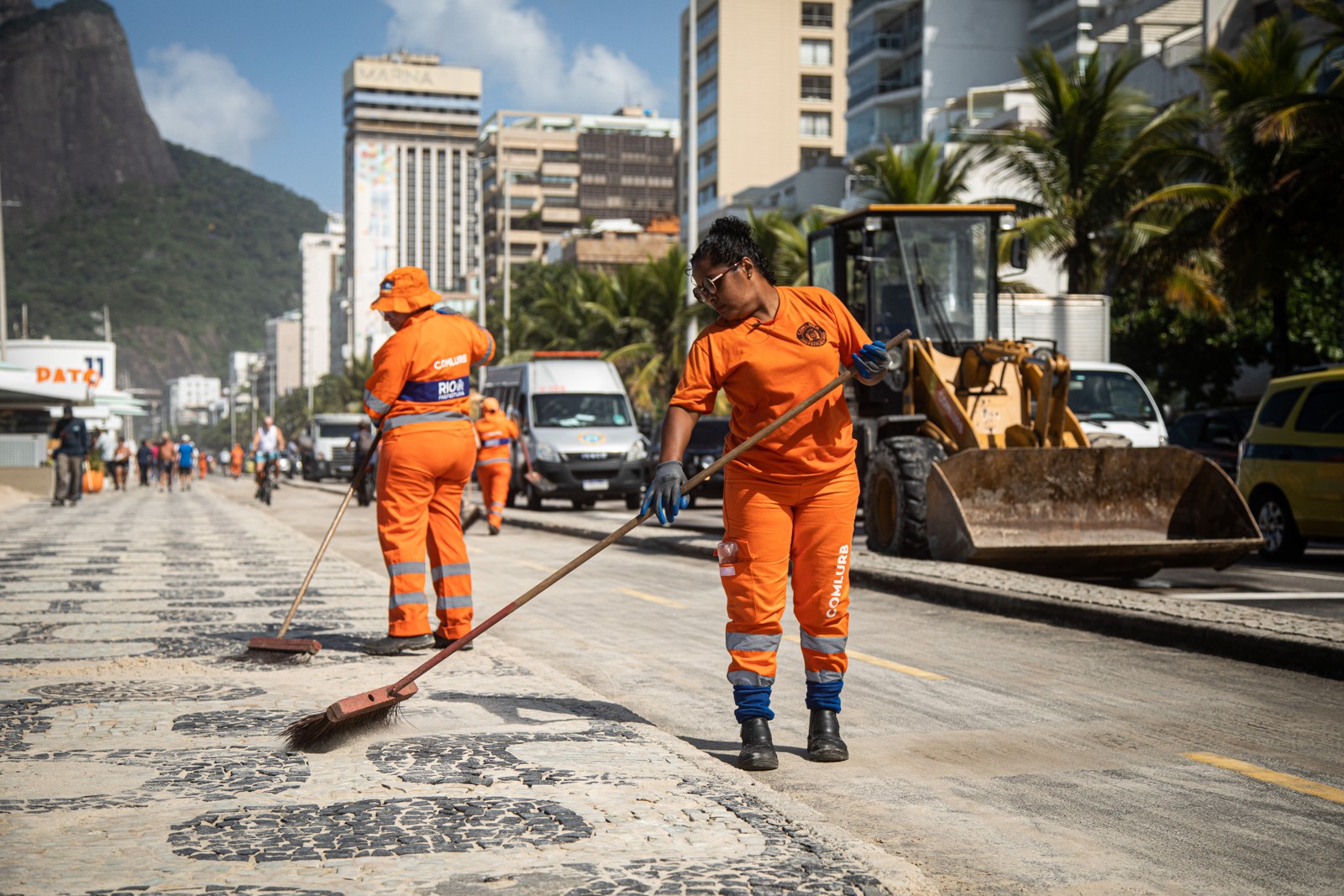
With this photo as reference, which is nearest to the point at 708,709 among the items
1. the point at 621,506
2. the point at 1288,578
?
the point at 1288,578

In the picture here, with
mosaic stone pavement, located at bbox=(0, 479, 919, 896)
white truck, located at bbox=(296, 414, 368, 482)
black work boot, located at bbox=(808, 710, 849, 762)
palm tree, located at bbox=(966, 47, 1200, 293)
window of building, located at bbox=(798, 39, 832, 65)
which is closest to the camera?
mosaic stone pavement, located at bbox=(0, 479, 919, 896)

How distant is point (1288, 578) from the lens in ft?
41.7

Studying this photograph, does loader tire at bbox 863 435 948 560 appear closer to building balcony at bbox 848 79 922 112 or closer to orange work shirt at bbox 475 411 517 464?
orange work shirt at bbox 475 411 517 464

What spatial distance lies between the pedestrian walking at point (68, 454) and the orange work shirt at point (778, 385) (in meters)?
Answer: 27.8

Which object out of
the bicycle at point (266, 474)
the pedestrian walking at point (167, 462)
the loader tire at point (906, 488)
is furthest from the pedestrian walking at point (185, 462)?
the loader tire at point (906, 488)

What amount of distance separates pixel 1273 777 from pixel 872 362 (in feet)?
6.48

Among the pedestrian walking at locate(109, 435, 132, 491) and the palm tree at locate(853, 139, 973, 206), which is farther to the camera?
the pedestrian walking at locate(109, 435, 132, 491)

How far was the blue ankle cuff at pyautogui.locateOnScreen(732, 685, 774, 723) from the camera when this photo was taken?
17.2 ft

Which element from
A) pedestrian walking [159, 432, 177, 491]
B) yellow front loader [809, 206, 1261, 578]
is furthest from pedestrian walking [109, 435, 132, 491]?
yellow front loader [809, 206, 1261, 578]

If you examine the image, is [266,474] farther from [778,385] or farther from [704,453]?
[778,385]

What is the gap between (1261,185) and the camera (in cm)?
2439

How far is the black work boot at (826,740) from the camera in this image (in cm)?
535

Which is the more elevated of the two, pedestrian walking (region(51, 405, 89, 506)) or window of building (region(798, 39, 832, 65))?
window of building (region(798, 39, 832, 65))

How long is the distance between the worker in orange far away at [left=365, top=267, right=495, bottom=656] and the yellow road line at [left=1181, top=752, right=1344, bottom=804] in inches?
149
